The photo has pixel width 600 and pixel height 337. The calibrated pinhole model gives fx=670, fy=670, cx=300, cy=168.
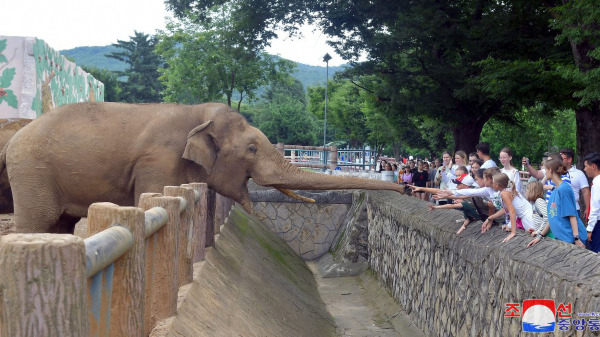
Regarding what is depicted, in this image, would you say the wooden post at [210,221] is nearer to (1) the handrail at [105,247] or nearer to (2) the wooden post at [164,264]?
(2) the wooden post at [164,264]

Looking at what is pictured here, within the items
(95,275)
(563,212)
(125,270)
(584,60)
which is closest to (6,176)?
(125,270)

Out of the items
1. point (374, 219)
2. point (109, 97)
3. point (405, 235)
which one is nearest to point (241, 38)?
point (374, 219)

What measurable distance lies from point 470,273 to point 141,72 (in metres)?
76.0

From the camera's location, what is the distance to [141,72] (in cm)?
7962

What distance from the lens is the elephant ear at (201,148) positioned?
7.99 metres

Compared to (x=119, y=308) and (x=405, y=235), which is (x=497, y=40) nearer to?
(x=405, y=235)

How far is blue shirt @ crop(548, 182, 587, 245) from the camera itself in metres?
6.31

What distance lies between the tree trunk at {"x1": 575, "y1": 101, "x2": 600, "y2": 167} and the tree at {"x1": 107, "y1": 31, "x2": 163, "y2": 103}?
65.4 m

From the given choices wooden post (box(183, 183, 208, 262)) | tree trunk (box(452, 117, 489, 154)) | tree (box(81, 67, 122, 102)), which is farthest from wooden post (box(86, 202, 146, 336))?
tree (box(81, 67, 122, 102))

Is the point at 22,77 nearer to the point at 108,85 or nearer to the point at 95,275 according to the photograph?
the point at 95,275

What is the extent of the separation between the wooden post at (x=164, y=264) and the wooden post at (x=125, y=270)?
1.34 metres

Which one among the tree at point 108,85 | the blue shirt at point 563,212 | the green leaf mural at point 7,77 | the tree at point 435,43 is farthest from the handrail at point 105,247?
the tree at point 108,85

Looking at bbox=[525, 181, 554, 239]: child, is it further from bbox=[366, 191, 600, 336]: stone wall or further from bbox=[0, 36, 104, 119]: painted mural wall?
bbox=[0, 36, 104, 119]: painted mural wall

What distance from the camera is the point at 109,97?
68250mm
